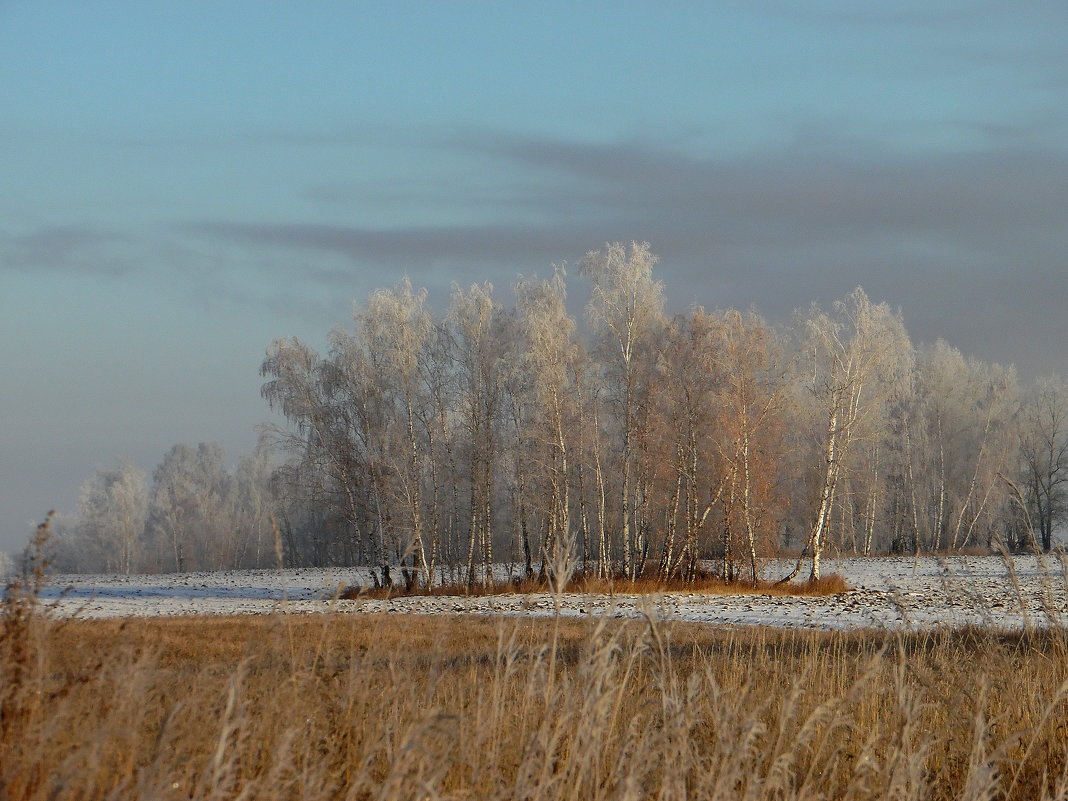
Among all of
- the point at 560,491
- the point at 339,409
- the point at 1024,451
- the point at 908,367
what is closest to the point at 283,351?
the point at 339,409

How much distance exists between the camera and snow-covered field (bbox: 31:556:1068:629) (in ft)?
38.1

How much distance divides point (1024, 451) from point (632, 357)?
1330 inches

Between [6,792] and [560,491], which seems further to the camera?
[560,491]

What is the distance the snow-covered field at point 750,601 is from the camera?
1160cm

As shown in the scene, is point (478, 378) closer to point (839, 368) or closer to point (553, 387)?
point (553, 387)

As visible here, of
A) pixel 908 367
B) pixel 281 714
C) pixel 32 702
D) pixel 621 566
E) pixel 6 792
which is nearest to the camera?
pixel 6 792

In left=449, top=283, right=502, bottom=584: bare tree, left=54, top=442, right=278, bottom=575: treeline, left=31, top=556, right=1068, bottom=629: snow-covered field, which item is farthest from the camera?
left=54, top=442, right=278, bottom=575: treeline

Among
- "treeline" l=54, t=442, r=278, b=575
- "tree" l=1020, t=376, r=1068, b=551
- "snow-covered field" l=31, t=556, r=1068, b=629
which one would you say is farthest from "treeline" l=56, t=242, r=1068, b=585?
"treeline" l=54, t=442, r=278, b=575

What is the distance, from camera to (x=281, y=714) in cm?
339

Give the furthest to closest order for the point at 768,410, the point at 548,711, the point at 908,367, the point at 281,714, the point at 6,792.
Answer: the point at 908,367 → the point at 768,410 → the point at 281,714 → the point at 548,711 → the point at 6,792

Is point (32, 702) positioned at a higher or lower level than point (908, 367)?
lower

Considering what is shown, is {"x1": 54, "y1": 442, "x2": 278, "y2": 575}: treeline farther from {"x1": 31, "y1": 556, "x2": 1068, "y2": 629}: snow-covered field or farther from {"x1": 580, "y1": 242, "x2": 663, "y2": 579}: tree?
{"x1": 580, "y1": 242, "x2": 663, "y2": 579}: tree

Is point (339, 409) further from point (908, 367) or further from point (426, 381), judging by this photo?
point (908, 367)

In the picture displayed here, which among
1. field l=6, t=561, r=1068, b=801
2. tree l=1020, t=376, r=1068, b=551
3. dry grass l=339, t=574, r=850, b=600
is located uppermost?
tree l=1020, t=376, r=1068, b=551
